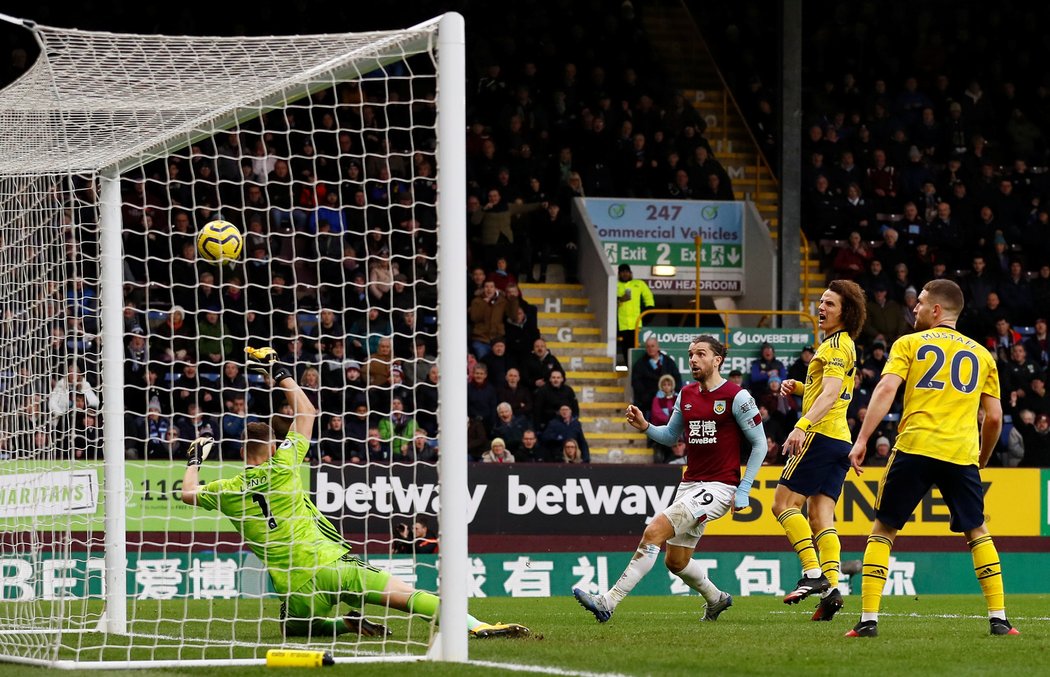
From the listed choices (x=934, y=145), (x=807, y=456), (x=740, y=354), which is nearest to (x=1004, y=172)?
(x=934, y=145)

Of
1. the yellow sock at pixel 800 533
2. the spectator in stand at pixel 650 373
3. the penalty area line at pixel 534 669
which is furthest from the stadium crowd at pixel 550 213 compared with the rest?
the penalty area line at pixel 534 669

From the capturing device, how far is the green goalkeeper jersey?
9008 mm

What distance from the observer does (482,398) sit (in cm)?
1897

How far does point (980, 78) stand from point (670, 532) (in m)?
19.9

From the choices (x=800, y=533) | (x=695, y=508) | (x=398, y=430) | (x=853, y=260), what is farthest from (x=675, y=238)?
(x=695, y=508)

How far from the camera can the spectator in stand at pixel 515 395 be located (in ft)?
63.1

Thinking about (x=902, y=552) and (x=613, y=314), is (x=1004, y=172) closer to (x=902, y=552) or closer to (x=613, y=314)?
(x=613, y=314)

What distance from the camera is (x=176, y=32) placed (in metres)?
22.8

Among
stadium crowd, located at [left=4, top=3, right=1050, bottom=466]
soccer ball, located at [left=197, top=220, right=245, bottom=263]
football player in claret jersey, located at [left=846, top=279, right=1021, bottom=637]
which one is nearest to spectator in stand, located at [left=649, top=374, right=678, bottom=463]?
stadium crowd, located at [left=4, top=3, right=1050, bottom=466]

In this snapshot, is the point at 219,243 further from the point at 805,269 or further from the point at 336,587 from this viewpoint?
the point at 805,269

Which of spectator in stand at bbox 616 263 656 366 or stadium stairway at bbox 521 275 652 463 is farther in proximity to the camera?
spectator in stand at bbox 616 263 656 366

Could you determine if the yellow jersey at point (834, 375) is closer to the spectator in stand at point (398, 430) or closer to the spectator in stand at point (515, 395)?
the spectator in stand at point (398, 430)

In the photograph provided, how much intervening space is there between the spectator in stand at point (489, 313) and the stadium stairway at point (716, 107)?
6213 mm

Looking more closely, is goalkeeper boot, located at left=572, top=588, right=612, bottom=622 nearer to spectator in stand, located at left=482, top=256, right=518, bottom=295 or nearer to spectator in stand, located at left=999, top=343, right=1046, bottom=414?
spectator in stand, located at left=482, top=256, right=518, bottom=295
